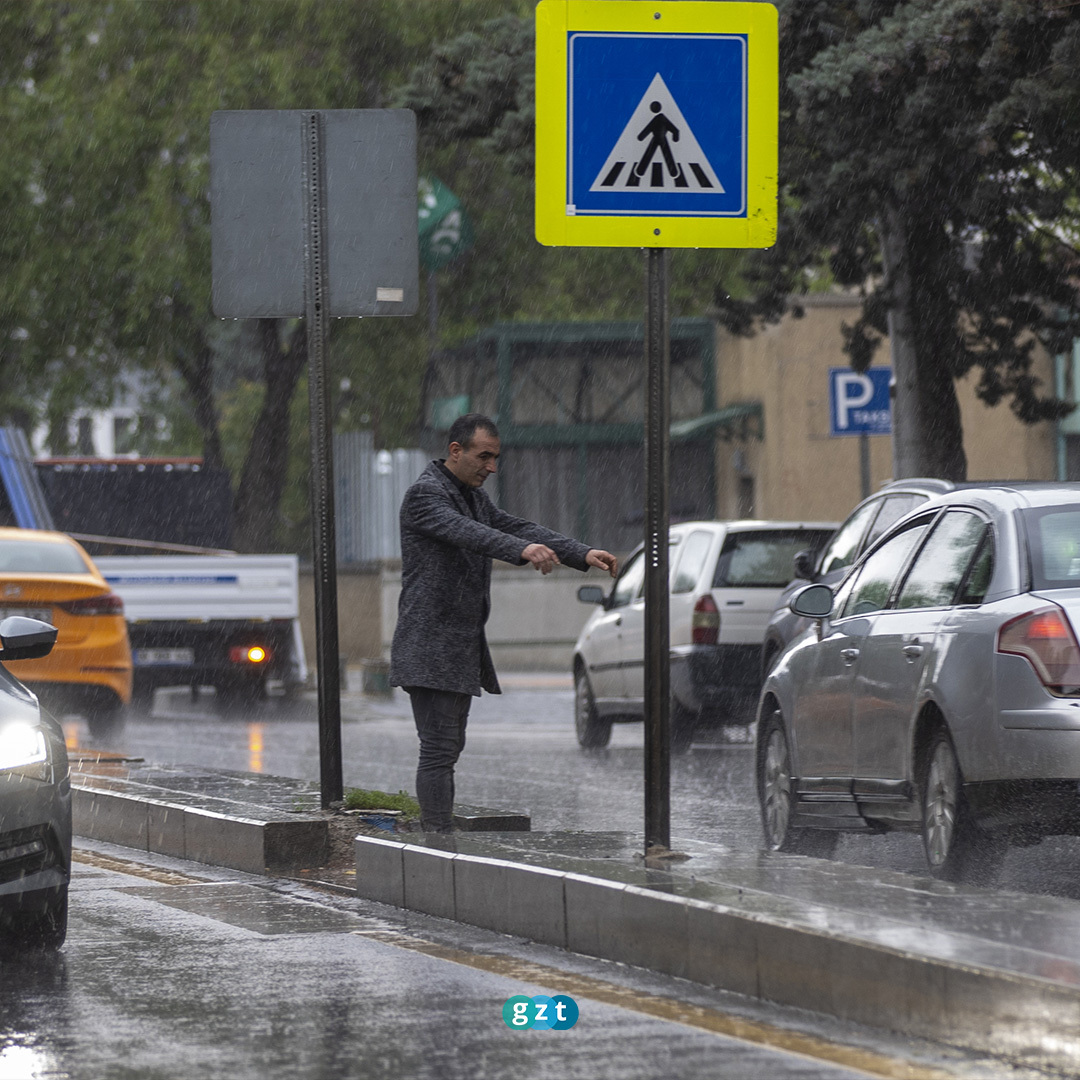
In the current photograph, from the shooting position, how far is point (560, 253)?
31.0 m

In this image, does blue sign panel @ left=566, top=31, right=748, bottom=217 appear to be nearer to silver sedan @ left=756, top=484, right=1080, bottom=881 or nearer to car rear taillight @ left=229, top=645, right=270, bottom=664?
silver sedan @ left=756, top=484, right=1080, bottom=881

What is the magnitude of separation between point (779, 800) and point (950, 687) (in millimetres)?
2209

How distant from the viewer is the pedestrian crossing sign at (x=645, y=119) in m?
7.38

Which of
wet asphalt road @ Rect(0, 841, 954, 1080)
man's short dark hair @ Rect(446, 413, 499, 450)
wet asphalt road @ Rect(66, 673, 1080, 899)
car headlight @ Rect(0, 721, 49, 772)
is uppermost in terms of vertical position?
man's short dark hair @ Rect(446, 413, 499, 450)

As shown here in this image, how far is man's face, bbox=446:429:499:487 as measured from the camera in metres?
8.75

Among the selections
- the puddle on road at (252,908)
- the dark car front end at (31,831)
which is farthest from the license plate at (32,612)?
the dark car front end at (31,831)

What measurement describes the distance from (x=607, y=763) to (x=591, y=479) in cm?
2213

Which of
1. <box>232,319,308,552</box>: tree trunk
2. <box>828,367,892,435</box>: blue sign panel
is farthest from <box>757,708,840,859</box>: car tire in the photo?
<box>232,319,308,552</box>: tree trunk

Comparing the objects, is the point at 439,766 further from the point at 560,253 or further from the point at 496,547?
the point at 560,253

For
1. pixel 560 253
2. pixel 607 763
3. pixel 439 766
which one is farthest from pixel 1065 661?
pixel 560 253

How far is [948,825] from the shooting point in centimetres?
790

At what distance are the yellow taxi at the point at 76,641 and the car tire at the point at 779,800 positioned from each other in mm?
8172

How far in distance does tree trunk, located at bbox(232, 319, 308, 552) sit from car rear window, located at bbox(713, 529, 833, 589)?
15072 millimetres

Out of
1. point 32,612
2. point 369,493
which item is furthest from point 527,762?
point 369,493
